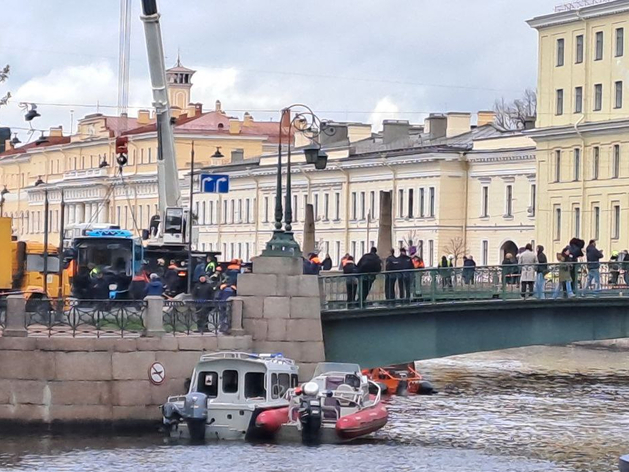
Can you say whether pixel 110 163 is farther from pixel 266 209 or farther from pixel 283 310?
pixel 283 310

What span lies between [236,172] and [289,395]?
75.9 meters

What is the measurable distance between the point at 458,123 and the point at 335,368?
216 ft

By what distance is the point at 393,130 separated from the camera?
10694cm

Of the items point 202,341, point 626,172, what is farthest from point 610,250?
point 202,341

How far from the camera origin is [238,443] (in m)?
35.5

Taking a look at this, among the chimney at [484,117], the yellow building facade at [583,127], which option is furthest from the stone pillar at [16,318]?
the chimney at [484,117]

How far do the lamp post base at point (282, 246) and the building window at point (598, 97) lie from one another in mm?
49695

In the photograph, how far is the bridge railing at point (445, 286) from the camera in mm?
39250

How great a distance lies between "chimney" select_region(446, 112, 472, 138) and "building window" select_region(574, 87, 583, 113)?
14.1 m

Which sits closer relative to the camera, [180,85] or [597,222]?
[597,222]

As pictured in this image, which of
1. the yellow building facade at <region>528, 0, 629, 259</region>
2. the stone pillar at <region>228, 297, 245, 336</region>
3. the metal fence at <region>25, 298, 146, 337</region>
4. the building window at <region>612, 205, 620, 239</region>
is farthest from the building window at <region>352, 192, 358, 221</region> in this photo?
the metal fence at <region>25, 298, 146, 337</region>

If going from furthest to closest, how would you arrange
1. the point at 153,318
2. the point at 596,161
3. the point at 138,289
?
the point at 596,161 < the point at 138,289 < the point at 153,318

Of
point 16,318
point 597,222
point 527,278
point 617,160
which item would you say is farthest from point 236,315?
point 597,222

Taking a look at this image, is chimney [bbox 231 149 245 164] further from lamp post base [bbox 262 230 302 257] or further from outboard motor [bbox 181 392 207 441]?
outboard motor [bbox 181 392 207 441]
